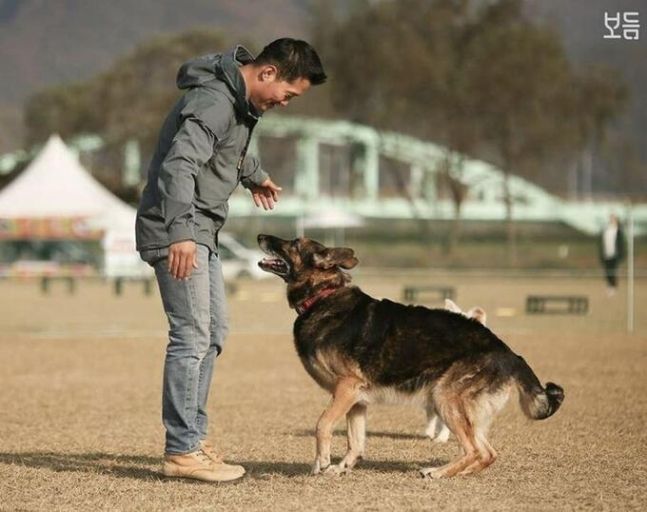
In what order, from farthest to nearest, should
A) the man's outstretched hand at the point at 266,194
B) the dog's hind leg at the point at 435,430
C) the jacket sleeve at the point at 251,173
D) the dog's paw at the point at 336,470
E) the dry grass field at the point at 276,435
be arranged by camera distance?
the dog's hind leg at the point at 435,430
the man's outstretched hand at the point at 266,194
the jacket sleeve at the point at 251,173
the dog's paw at the point at 336,470
the dry grass field at the point at 276,435

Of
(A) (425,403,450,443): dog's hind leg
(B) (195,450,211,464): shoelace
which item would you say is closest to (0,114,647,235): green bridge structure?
(A) (425,403,450,443): dog's hind leg

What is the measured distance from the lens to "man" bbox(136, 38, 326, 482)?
20.5ft

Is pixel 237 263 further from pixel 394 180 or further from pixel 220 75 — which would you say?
pixel 394 180

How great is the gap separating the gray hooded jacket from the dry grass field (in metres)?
1.26

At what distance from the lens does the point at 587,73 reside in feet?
210

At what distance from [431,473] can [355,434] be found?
0.51 metres

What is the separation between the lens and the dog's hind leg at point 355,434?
681 centimetres

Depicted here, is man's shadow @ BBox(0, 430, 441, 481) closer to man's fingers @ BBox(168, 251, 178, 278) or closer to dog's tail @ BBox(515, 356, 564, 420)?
dog's tail @ BBox(515, 356, 564, 420)

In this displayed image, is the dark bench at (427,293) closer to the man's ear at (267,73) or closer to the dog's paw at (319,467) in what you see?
the dog's paw at (319,467)

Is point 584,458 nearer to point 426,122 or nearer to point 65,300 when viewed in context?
point 65,300

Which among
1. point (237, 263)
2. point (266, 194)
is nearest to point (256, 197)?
point (266, 194)

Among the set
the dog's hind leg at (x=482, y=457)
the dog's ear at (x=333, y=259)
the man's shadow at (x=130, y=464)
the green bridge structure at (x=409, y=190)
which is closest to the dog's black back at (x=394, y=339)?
the dog's ear at (x=333, y=259)

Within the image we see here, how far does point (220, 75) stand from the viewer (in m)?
6.36

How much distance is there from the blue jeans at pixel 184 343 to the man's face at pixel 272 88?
0.77m
